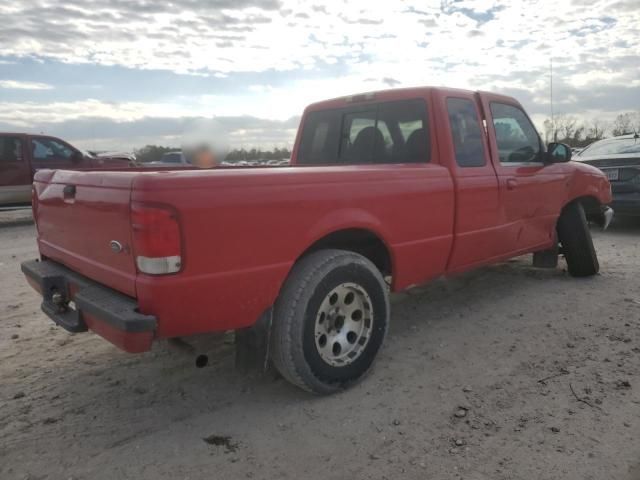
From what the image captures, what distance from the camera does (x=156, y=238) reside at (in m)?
2.38

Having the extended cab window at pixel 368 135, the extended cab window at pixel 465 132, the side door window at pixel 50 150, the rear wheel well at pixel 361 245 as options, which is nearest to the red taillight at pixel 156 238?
the rear wheel well at pixel 361 245

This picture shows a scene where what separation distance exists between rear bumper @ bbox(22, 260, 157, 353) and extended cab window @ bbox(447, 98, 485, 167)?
2646mm

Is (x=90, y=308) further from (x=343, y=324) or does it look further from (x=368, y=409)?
(x=368, y=409)

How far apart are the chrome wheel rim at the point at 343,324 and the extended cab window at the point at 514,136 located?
6.88ft

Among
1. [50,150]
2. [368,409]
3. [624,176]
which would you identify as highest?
[50,150]

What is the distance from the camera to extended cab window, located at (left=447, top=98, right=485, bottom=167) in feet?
13.2

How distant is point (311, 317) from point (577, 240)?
12.4ft

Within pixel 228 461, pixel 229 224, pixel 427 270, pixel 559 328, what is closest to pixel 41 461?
pixel 228 461

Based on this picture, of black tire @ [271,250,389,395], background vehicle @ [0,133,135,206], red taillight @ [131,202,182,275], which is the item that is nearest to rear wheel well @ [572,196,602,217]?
black tire @ [271,250,389,395]

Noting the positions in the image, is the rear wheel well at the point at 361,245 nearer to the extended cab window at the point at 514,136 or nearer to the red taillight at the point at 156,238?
the red taillight at the point at 156,238

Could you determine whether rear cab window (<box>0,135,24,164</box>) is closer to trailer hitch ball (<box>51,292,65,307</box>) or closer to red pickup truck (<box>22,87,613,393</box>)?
red pickup truck (<box>22,87,613,393</box>)

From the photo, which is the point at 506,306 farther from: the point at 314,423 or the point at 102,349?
the point at 102,349

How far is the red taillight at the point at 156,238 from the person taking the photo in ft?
7.79

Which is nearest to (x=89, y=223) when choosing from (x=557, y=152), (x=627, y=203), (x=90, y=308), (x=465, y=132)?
(x=90, y=308)
